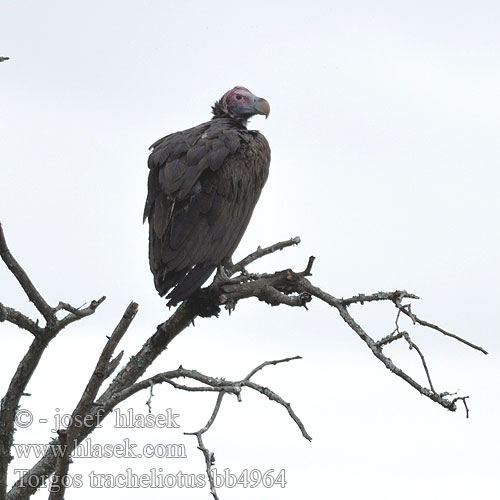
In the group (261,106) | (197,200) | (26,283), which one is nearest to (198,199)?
(197,200)

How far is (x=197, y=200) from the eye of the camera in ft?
27.8

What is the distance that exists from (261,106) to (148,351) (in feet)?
13.8

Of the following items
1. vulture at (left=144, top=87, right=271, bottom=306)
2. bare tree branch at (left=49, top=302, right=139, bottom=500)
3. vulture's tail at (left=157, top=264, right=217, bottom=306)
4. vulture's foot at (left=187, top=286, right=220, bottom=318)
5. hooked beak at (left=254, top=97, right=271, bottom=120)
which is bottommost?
bare tree branch at (left=49, top=302, right=139, bottom=500)

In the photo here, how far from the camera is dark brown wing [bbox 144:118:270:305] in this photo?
8070 millimetres

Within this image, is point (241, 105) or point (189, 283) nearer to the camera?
point (189, 283)

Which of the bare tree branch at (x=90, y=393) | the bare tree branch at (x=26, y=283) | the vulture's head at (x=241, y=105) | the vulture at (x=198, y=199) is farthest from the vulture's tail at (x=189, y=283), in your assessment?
the vulture's head at (x=241, y=105)

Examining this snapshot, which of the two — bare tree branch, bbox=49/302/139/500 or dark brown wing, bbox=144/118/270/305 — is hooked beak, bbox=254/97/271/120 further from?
bare tree branch, bbox=49/302/139/500

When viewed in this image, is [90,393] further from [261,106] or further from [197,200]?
[261,106]

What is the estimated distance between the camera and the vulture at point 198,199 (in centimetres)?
806

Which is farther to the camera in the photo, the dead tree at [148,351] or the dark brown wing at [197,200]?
the dark brown wing at [197,200]

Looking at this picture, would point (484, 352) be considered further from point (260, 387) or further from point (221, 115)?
point (221, 115)

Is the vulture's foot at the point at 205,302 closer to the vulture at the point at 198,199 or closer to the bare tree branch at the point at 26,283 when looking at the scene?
the vulture at the point at 198,199

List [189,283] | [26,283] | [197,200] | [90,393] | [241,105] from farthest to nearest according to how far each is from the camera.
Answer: [241,105] < [197,200] < [189,283] < [26,283] < [90,393]

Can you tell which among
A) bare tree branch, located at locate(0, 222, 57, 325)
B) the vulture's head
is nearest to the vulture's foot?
bare tree branch, located at locate(0, 222, 57, 325)
